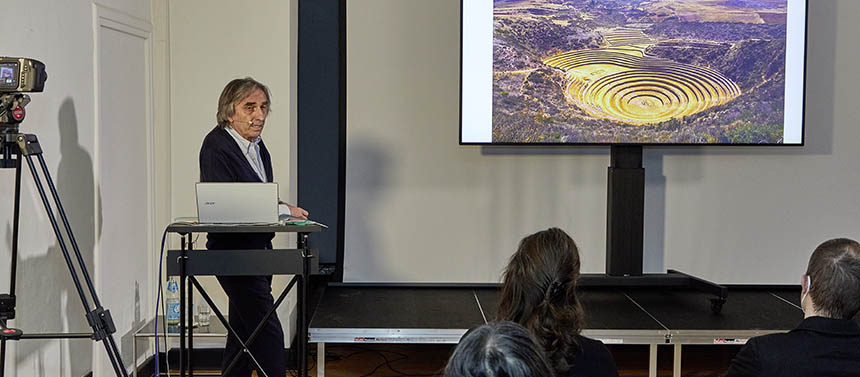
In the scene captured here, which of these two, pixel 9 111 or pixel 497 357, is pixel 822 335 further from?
pixel 9 111

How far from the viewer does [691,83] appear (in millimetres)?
4418

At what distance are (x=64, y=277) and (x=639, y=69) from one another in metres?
2.86

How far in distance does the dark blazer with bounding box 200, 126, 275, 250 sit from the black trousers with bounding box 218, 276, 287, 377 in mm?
138

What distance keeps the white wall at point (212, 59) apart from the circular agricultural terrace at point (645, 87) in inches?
58.5

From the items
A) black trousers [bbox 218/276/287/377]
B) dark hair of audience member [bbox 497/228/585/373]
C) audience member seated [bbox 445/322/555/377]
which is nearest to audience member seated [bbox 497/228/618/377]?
dark hair of audience member [bbox 497/228/585/373]

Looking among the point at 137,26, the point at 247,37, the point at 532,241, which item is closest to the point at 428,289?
the point at 247,37

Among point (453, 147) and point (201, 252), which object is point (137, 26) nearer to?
point (201, 252)

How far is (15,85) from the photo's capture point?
246 cm

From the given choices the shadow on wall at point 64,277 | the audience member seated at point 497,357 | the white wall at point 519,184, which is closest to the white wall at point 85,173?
the shadow on wall at point 64,277

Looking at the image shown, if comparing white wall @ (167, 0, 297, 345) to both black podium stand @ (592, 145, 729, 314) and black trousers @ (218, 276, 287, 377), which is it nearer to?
black trousers @ (218, 276, 287, 377)

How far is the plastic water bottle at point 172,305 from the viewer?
403 centimetres

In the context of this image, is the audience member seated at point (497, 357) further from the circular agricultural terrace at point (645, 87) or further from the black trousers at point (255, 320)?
the circular agricultural terrace at point (645, 87)

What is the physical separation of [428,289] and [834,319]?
2.94 m

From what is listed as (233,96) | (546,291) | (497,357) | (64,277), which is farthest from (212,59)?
(497,357)
